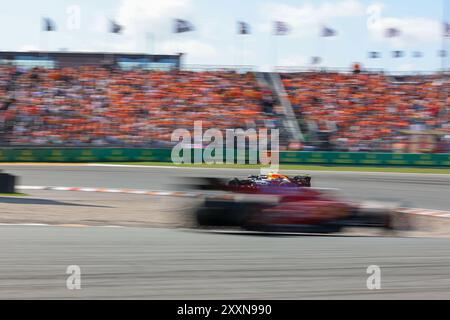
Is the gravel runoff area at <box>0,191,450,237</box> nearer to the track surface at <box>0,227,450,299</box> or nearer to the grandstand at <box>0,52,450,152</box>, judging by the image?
the track surface at <box>0,227,450,299</box>

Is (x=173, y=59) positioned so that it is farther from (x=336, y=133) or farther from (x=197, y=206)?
(x=197, y=206)

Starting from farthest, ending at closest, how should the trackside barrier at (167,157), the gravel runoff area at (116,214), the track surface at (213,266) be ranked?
the trackside barrier at (167,157), the gravel runoff area at (116,214), the track surface at (213,266)

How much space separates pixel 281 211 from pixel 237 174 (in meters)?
13.8

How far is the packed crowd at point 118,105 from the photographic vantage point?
1188 inches

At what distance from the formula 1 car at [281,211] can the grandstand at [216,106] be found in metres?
18.9

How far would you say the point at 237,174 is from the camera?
2442cm

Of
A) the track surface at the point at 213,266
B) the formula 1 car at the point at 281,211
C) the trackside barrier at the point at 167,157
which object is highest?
the trackside barrier at the point at 167,157

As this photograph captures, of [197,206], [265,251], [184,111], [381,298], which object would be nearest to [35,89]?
[184,111]

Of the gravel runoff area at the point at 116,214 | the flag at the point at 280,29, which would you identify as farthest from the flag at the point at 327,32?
the gravel runoff area at the point at 116,214

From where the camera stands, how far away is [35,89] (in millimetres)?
32125

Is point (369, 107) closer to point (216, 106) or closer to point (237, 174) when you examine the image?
point (216, 106)

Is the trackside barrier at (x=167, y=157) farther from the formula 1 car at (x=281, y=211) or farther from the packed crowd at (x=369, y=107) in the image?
the formula 1 car at (x=281, y=211)

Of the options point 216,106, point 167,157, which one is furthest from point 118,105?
point 216,106

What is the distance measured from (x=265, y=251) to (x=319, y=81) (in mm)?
26999
